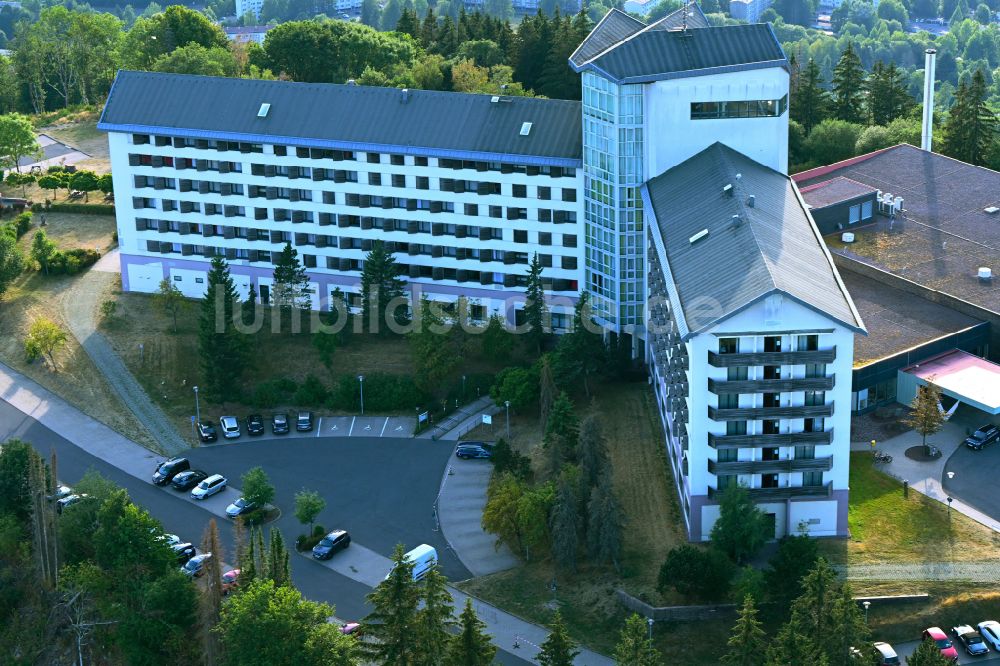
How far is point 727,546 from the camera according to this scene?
8738 cm

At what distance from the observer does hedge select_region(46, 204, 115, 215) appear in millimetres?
141500

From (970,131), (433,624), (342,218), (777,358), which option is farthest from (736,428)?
(970,131)

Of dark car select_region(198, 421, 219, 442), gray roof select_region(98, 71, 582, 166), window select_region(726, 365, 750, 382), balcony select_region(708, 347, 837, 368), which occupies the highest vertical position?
gray roof select_region(98, 71, 582, 166)

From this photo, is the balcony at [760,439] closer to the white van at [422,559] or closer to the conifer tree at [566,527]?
the conifer tree at [566,527]

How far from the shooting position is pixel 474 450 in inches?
4141

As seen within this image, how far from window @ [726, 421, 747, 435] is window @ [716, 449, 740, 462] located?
3.45 feet

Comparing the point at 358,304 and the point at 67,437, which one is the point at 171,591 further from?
the point at 358,304

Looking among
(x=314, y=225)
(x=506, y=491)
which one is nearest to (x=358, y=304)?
(x=314, y=225)

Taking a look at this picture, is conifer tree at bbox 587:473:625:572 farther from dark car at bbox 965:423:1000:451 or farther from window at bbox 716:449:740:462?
dark car at bbox 965:423:1000:451

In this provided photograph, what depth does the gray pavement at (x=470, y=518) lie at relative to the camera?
9412cm

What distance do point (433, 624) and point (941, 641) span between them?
2676 centimetres

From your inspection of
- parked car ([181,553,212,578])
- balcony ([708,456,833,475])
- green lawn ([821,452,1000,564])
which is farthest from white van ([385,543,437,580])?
green lawn ([821,452,1000,564])

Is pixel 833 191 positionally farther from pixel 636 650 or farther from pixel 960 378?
pixel 636 650

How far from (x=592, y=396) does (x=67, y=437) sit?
37.1 metres
